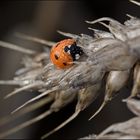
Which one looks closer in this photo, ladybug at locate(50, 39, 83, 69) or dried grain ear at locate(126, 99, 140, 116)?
dried grain ear at locate(126, 99, 140, 116)

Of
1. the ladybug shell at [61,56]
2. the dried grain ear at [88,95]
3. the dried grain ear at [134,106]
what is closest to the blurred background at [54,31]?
the ladybug shell at [61,56]

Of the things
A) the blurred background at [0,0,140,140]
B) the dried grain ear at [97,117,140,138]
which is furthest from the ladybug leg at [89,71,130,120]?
the blurred background at [0,0,140,140]

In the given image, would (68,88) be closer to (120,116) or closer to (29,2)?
(120,116)

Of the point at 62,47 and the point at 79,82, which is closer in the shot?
the point at 79,82

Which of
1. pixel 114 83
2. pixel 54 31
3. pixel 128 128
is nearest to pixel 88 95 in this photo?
pixel 114 83

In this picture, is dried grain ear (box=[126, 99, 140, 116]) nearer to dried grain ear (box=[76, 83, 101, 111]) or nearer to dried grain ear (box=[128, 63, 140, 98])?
dried grain ear (box=[128, 63, 140, 98])

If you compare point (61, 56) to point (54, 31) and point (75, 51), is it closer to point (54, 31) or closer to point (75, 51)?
point (75, 51)

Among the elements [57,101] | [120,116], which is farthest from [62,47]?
[120,116]
